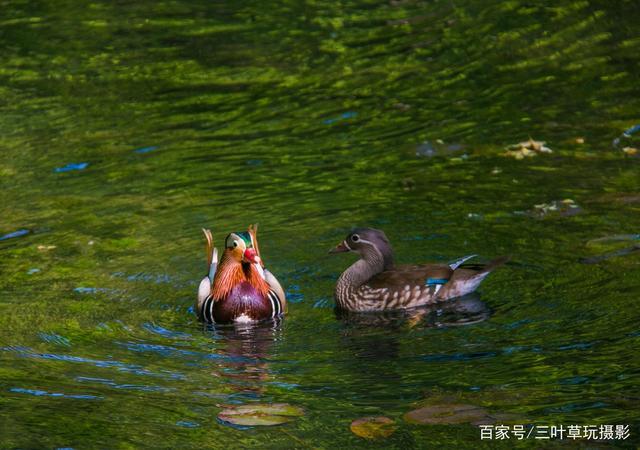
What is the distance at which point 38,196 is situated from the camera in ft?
46.0

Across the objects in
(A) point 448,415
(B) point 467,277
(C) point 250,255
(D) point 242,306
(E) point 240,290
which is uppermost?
Result: (A) point 448,415

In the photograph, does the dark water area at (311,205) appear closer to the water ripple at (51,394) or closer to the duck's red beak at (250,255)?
the water ripple at (51,394)

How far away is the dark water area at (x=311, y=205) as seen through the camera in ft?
27.8

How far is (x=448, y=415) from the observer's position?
26.1 feet

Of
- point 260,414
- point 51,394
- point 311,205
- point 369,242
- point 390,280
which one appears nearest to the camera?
point 260,414

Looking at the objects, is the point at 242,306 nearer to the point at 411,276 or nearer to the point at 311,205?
the point at 411,276

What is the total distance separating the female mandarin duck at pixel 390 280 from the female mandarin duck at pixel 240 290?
67cm

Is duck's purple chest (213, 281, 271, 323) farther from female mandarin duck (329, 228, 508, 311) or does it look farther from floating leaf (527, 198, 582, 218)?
floating leaf (527, 198, 582, 218)

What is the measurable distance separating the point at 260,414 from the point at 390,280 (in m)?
3.16

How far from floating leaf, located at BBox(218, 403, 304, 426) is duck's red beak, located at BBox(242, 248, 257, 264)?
105 inches

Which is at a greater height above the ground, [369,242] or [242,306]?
[369,242]

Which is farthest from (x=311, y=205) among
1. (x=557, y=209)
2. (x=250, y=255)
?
(x=557, y=209)

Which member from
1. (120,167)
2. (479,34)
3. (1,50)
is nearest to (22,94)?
(1,50)

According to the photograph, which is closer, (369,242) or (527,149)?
(369,242)
